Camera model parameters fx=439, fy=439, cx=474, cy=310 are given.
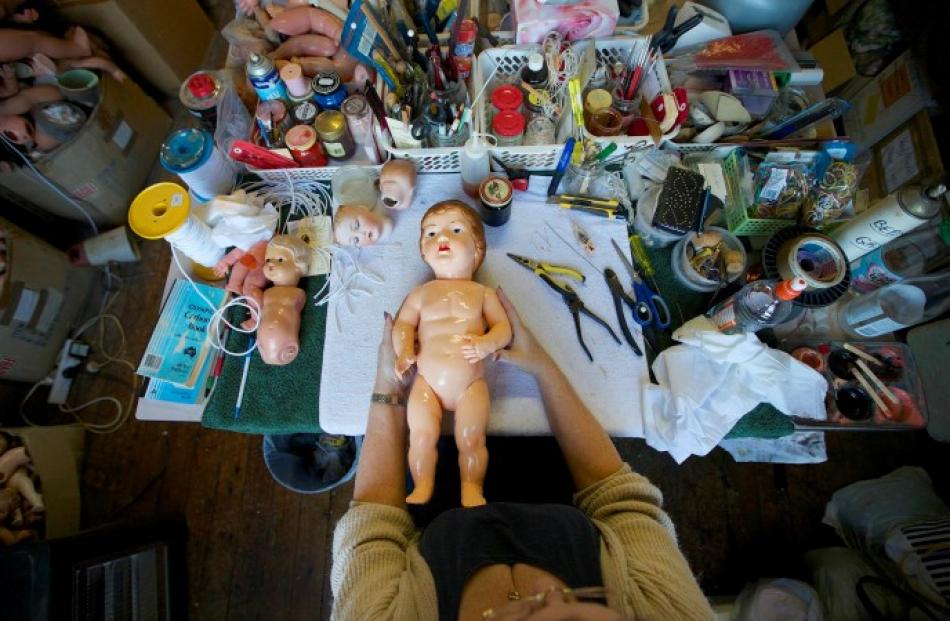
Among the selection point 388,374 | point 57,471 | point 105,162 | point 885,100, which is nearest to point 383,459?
point 388,374

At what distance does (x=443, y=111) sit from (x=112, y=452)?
2228mm

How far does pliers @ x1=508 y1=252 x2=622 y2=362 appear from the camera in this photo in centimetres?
130

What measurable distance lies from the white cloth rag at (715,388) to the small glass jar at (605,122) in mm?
619

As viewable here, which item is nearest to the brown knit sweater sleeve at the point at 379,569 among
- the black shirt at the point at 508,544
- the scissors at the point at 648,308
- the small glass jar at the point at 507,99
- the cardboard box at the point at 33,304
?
the black shirt at the point at 508,544

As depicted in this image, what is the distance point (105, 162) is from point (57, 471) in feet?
4.77

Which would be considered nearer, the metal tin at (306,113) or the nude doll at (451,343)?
the nude doll at (451,343)

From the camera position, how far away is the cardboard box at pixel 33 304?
1.93 m

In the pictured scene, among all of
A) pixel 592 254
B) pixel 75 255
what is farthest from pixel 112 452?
pixel 592 254

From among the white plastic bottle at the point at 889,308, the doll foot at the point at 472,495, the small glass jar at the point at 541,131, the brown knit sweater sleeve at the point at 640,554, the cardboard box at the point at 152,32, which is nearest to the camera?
the brown knit sweater sleeve at the point at 640,554

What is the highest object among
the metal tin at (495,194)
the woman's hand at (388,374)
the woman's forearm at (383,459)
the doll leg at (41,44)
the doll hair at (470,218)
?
the doll leg at (41,44)

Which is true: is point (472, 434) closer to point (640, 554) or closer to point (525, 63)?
point (640, 554)

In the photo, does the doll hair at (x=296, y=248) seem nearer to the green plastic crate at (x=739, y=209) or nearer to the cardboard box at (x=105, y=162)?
the green plastic crate at (x=739, y=209)

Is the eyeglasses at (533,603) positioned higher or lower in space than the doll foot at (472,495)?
lower

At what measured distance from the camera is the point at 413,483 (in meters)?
1.21
